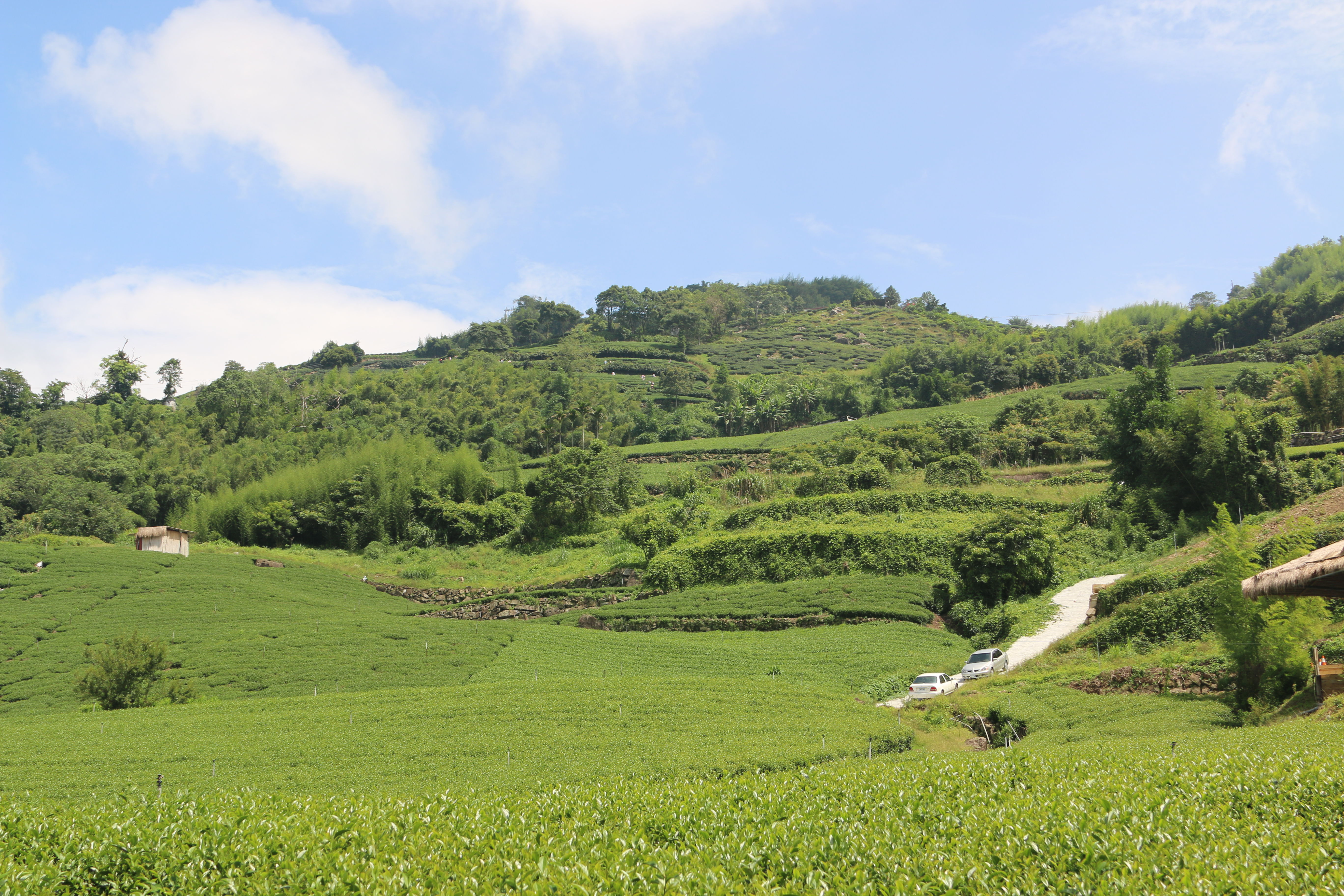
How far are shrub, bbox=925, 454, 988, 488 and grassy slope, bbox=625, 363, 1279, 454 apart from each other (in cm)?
2055

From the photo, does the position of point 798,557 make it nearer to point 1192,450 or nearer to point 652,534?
point 652,534

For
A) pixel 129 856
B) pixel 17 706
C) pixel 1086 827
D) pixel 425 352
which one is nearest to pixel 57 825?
pixel 129 856

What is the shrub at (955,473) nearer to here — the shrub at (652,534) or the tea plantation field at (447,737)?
the shrub at (652,534)

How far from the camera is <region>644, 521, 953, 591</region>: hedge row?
41.7 meters

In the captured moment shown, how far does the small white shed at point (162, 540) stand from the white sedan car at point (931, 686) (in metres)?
48.4

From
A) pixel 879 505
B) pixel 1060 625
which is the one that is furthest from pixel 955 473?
pixel 1060 625

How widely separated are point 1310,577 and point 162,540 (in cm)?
6122

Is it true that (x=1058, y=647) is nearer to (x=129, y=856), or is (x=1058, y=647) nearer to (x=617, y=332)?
(x=129, y=856)

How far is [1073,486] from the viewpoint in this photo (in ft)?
163

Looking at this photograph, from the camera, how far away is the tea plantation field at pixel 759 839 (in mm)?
5926

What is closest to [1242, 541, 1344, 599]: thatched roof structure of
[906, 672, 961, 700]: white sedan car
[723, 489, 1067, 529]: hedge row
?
[906, 672, 961, 700]: white sedan car

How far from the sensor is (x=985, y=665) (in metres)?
27.3

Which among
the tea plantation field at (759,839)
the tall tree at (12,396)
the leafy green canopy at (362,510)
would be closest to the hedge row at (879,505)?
the leafy green canopy at (362,510)

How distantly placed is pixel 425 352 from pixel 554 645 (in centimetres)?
13208
